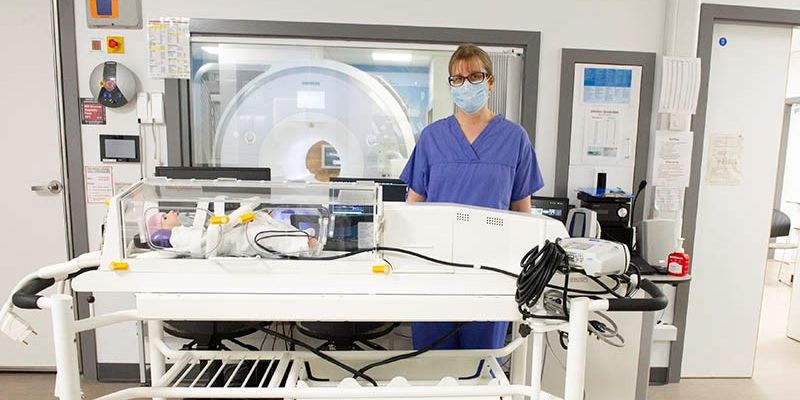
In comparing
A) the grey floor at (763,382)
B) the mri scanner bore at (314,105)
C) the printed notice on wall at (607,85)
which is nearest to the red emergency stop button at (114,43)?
the mri scanner bore at (314,105)

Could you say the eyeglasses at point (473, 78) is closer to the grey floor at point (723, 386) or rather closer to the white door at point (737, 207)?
the white door at point (737, 207)

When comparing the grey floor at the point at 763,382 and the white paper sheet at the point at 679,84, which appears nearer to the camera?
the white paper sheet at the point at 679,84

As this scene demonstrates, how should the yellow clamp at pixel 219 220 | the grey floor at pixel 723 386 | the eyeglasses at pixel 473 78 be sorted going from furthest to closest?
the grey floor at pixel 723 386, the eyeglasses at pixel 473 78, the yellow clamp at pixel 219 220

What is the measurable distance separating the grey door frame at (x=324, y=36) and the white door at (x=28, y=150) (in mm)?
674

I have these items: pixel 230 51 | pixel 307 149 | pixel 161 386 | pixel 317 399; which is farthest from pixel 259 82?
pixel 317 399

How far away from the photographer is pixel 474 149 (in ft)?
5.32

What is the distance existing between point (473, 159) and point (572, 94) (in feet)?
3.65

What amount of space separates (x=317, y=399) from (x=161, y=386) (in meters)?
0.44

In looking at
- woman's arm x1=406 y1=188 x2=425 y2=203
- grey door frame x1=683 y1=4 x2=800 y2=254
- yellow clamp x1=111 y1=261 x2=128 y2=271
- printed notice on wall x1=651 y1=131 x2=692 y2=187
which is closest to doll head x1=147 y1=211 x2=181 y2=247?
yellow clamp x1=111 y1=261 x2=128 y2=271

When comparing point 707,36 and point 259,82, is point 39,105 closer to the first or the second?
point 259,82

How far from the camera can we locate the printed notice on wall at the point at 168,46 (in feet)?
7.35

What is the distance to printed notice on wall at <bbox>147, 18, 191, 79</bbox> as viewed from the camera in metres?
2.24

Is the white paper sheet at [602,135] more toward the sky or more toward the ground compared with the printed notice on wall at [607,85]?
more toward the ground

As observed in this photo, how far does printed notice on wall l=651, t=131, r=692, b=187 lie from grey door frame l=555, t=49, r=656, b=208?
6cm
